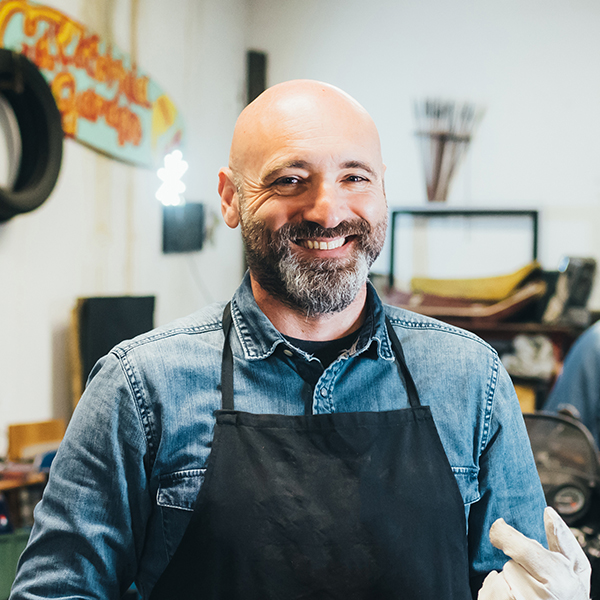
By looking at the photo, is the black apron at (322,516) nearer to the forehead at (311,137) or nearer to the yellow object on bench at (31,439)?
the forehead at (311,137)

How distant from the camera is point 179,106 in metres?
4.03

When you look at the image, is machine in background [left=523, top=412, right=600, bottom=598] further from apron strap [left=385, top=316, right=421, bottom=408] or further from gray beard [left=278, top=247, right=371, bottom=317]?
gray beard [left=278, top=247, right=371, bottom=317]

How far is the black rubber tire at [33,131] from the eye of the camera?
2.55 meters

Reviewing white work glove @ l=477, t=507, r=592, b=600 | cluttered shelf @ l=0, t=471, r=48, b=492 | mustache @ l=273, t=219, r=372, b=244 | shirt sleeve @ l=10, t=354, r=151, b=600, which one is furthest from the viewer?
cluttered shelf @ l=0, t=471, r=48, b=492

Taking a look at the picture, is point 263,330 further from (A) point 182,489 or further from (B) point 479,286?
(B) point 479,286

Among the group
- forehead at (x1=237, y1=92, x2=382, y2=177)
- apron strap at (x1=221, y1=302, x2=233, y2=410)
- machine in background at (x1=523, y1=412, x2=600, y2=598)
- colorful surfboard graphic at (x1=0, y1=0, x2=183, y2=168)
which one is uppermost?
colorful surfboard graphic at (x1=0, y1=0, x2=183, y2=168)

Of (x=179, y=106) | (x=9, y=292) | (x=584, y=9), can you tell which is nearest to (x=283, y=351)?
(x=9, y=292)

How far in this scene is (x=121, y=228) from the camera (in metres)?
3.42

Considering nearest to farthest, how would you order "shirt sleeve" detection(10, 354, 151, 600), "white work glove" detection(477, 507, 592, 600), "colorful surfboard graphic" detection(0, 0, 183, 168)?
"white work glove" detection(477, 507, 592, 600) → "shirt sleeve" detection(10, 354, 151, 600) → "colorful surfboard graphic" detection(0, 0, 183, 168)

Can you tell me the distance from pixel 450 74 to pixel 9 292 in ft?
12.7

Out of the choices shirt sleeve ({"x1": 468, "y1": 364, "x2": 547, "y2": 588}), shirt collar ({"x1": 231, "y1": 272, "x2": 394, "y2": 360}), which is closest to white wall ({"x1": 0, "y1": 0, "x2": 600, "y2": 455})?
shirt collar ({"x1": 231, "y1": 272, "x2": 394, "y2": 360})

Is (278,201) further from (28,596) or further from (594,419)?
(594,419)

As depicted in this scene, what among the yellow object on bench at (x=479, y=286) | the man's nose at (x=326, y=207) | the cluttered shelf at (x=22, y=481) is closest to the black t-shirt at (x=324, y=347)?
the man's nose at (x=326, y=207)

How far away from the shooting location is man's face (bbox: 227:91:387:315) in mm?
1090
